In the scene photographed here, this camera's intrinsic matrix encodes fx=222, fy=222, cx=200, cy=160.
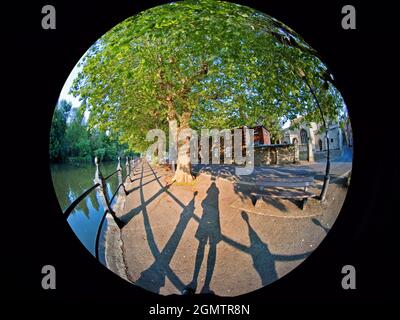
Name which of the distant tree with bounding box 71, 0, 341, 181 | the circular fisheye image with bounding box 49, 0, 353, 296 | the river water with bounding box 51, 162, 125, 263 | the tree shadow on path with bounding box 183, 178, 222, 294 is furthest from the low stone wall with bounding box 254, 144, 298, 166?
the river water with bounding box 51, 162, 125, 263

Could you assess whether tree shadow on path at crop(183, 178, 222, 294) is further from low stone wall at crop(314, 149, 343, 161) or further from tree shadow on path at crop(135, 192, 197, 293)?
low stone wall at crop(314, 149, 343, 161)

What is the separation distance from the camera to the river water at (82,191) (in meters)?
1.55

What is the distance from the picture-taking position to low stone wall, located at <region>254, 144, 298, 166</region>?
4.98ft

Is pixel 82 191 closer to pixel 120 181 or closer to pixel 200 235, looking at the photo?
pixel 120 181

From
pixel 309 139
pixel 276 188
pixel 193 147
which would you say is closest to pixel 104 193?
pixel 193 147

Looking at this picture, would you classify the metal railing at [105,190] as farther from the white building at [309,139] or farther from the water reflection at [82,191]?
the white building at [309,139]

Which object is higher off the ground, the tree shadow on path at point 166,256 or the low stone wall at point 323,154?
the low stone wall at point 323,154

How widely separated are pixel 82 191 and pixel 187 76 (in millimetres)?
1104

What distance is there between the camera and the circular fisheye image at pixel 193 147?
1.54 metres

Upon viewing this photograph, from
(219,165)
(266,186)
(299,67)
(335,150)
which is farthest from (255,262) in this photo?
(299,67)

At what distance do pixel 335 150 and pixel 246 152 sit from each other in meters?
0.74

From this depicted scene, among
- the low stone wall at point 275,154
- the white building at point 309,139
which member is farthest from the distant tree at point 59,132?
the white building at point 309,139

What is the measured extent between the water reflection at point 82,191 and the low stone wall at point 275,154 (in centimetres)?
101

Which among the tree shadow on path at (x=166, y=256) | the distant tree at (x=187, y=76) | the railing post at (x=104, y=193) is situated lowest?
the tree shadow on path at (x=166, y=256)
